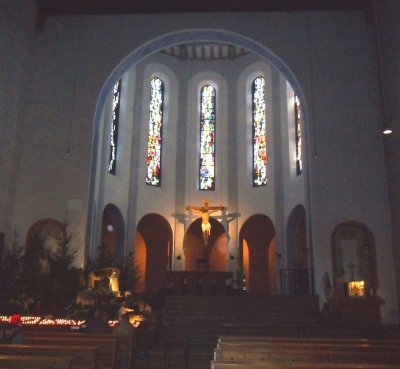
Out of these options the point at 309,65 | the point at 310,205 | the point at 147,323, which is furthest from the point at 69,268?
the point at 309,65

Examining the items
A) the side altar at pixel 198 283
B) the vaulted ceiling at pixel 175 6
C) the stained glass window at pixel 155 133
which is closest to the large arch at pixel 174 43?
the vaulted ceiling at pixel 175 6

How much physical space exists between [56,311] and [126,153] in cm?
915

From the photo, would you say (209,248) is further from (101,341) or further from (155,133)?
(101,341)

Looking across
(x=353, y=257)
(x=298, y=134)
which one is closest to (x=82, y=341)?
(x=353, y=257)

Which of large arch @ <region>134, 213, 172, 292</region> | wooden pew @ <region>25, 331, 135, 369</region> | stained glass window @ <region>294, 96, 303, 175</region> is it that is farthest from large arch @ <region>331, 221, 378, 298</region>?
large arch @ <region>134, 213, 172, 292</region>

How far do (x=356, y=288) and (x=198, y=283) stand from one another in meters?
5.42

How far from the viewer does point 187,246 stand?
69.5ft

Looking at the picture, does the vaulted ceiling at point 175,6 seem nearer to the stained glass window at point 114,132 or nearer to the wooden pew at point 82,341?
the stained glass window at point 114,132

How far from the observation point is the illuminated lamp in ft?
40.2

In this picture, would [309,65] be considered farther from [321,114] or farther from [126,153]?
[126,153]

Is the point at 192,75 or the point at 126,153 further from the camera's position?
the point at 192,75

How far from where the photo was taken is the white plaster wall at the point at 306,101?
43.1 feet

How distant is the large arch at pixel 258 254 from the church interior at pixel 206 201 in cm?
105

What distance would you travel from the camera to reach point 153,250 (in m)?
20.9
